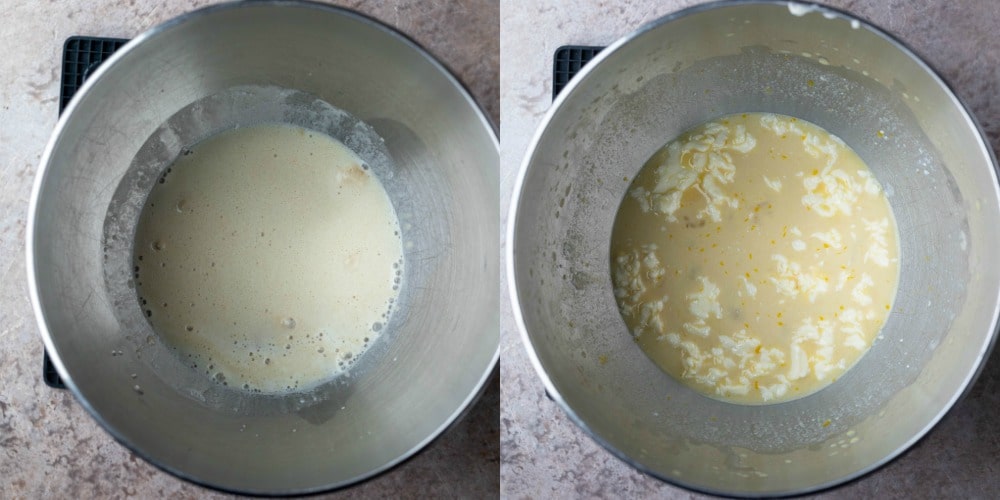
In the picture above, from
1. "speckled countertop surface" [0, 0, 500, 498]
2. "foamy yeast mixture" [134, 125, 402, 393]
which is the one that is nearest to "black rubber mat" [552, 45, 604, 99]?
"speckled countertop surface" [0, 0, 500, 498]

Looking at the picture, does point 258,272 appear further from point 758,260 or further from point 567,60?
point 758,260

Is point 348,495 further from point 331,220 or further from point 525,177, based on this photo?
point 525,177

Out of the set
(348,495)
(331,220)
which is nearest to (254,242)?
(331,220)

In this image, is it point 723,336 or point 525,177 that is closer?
point 525,177

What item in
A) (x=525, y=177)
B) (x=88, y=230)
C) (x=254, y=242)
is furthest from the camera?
(x=254, y=242)

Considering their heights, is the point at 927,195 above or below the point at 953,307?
above

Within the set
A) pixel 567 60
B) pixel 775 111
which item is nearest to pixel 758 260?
pixel 775 111

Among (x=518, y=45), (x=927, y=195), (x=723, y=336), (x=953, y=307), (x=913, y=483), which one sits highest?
(x=518, y=45)
